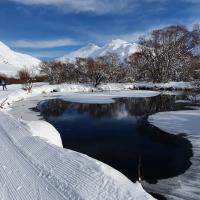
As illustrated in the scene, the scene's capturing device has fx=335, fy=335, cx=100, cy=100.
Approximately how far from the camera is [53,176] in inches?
308

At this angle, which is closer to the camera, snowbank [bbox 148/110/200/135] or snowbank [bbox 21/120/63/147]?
snowbank [bbox 21/120/63/147]

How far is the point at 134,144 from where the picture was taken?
13359mm

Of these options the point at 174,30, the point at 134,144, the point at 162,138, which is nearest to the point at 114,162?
the point at 134,144

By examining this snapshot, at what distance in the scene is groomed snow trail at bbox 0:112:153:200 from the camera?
268 inches

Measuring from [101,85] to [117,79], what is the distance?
8.85 meters

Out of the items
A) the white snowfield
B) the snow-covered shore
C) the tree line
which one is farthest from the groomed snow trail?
the tree line

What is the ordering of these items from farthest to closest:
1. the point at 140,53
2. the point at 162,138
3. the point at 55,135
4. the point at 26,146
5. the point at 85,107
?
the point at 140,53
the point at 85,107
the point at 162,138
the point at 55,135
the point at 26,146

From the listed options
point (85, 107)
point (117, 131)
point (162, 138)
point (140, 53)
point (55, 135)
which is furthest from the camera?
point (140, 53)

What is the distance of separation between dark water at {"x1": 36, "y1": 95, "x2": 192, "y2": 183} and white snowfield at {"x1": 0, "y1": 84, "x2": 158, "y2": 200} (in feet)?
5.37

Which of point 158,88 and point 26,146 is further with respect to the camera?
point 158,88

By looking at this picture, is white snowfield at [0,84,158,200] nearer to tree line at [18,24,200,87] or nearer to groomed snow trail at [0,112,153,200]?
groomed snow trail at [0,112,153,200]

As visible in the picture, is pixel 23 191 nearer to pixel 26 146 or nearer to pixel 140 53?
pixel 26 146

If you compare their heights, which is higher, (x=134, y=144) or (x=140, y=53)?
(x=140, y=53)

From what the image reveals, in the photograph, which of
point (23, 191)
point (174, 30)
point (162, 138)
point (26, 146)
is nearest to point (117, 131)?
point (162, 138)
